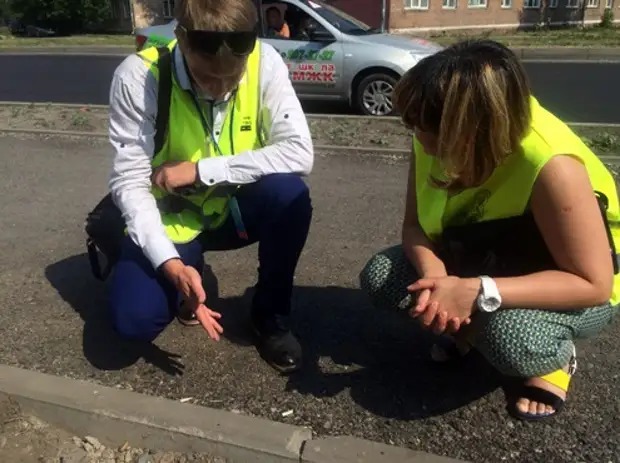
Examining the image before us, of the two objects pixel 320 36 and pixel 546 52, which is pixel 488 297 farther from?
pixel 546 52

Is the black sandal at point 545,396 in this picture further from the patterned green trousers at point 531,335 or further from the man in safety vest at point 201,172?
the man in safety vest at point 201,172

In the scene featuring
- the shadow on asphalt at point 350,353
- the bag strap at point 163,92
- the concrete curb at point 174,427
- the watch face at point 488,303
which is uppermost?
the bag strap at point 163,92

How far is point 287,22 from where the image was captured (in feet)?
29.6

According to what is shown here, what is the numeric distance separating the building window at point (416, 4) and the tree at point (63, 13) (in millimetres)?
16743

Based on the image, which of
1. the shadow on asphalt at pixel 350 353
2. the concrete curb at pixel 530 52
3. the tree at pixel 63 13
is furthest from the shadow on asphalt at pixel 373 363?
the tree at pixel 63 13

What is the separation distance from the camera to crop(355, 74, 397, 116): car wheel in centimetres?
854

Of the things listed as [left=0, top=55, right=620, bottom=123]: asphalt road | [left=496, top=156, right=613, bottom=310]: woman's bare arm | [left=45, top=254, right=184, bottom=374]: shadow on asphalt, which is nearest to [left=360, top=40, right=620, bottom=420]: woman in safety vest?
[left=496, top=156, right=613, bottom=310]: woman's bare arm

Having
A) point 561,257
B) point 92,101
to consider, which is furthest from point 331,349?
point 92,101

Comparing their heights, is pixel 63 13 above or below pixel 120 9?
below

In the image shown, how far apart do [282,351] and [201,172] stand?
82cm

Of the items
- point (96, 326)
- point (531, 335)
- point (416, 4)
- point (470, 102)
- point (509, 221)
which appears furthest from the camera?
point (416, 4)

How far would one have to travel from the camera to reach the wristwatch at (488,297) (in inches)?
83.3

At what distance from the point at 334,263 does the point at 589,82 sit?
10.7 m

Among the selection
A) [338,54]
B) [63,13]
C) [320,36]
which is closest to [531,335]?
[338,54]
